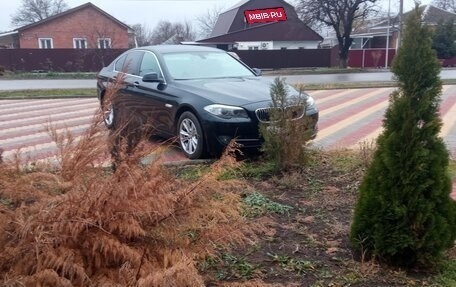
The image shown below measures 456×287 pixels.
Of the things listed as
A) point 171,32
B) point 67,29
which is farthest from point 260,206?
point 171,32

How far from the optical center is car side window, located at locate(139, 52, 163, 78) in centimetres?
718

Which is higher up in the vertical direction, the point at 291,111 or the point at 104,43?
the point at 104,43

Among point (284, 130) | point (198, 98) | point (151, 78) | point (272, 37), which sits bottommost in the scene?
point (284, 130)

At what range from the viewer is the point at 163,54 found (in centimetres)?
734

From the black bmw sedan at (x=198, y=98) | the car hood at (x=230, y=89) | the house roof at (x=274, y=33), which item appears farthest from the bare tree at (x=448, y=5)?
the car hood at (x=230, y=89)

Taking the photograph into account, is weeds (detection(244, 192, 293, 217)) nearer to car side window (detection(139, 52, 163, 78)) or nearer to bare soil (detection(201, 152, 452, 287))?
bare soil (detection(201, 152, 452, 287))

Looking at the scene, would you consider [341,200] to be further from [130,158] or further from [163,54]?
[163,54]

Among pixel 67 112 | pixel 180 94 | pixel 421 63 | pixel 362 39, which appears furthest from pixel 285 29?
pixel 421 63

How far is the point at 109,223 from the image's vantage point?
7.57 feet

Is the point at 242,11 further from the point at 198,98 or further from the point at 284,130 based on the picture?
the point at 284,130

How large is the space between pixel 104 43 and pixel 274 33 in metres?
18.8

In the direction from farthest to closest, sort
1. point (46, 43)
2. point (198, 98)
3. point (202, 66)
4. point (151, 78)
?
point (46, 43)
point (202, 66)
point (151, 78)
point (198, 98)

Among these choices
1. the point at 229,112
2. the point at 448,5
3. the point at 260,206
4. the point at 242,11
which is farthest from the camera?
the point at 448,5

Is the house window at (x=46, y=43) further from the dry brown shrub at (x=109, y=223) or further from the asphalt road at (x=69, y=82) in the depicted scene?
the dry brown shrub at (x=109, y=223)
